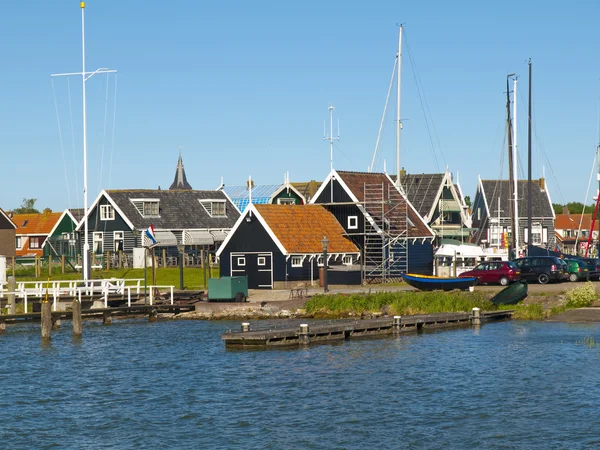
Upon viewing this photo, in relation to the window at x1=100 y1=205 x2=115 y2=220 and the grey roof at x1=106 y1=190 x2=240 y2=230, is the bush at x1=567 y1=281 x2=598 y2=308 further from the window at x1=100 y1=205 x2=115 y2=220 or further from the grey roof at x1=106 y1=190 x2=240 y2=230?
the window at x1=100 y1=205 x2=115 y2=220

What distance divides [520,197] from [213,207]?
35966mm

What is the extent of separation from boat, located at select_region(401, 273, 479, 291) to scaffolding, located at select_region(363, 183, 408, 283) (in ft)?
27.5

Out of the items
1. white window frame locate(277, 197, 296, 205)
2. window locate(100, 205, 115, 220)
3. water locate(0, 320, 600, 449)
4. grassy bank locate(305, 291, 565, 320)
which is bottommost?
water locate(0, 320, 600, 449)

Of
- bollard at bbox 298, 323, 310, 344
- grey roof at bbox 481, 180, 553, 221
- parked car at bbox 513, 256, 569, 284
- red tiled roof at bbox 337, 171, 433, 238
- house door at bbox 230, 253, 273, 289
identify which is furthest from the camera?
grey roof at bbox 481, 180, 553, 221

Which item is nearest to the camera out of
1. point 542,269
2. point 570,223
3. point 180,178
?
point 542,269

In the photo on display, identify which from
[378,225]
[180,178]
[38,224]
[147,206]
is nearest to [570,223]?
[180,178]

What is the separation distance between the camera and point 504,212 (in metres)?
113

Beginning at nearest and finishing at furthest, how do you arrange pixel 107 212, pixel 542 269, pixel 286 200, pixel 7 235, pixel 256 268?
pixel 542 269
pixel 256 268
pixel 107 212
pixel 286 200
pixel 7 235

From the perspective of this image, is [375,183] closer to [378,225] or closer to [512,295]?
[378,225]

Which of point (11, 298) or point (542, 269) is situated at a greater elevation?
point (542, 269)

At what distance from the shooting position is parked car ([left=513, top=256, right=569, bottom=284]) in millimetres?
60094

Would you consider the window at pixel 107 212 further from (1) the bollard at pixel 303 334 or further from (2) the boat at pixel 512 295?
(1) the bollard at pixel 303 334

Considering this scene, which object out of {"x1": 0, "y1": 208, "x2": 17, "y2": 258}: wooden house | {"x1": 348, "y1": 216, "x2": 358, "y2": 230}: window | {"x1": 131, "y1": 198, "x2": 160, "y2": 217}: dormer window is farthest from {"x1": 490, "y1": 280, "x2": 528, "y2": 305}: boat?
{"x1": 0, "y1": 208, "x2": 17, "y2": 258}: wooden house

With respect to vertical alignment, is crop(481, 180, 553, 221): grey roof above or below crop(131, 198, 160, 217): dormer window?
above
